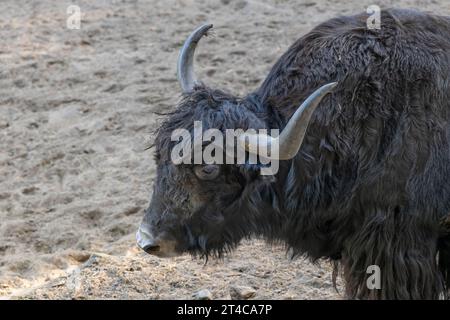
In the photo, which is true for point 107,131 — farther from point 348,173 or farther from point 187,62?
point 348,173

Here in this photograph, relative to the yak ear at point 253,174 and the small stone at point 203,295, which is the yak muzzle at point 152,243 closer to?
the yak ear at point 253,174

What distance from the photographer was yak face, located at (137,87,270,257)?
4105 millimetres

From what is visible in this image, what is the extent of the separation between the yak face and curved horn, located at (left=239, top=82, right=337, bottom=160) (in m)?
0.14

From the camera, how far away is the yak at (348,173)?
13.4ft

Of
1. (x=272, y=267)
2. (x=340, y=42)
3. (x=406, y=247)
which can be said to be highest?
(x=340, y=42)

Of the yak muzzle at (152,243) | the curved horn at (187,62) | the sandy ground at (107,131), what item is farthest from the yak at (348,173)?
the sandy ground at (107,131)

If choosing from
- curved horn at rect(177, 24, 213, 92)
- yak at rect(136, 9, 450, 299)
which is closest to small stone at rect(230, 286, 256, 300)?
yak at rect(136, 9, 450, 299)

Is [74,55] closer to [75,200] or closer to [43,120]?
[43,120]

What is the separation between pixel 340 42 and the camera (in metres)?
4.31

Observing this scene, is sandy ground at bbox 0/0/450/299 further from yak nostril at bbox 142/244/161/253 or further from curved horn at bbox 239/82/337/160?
curved horn at bbox 239/82/337/160

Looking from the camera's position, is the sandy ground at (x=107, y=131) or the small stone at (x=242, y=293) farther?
the sandy ground at (x=107, y=131)

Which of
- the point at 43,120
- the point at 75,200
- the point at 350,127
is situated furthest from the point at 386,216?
the point at 43,120

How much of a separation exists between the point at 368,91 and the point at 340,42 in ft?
1.09

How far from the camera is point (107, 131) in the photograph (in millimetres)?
7672
